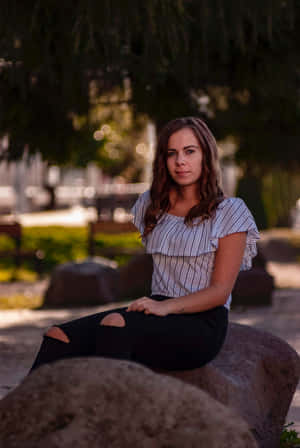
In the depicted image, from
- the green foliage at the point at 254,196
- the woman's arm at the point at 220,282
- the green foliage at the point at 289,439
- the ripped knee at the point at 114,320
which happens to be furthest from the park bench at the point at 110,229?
the ripped knee at the point at 114,320

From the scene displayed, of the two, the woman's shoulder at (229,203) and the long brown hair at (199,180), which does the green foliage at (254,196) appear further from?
the woman's shoulder at (229,203)

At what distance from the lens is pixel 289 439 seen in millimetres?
4273

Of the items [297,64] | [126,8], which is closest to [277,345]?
[126,8]

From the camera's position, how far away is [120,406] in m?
2.88

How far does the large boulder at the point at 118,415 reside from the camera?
9.41ft

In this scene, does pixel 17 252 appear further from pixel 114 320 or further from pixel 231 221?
pixel 114 320

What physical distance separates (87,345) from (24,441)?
658 millimetres

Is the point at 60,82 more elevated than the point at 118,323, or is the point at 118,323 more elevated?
the point at 60,82

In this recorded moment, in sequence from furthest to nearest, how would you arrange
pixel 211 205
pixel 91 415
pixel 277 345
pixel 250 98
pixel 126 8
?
1. pixel 250 98
2. pixel 126 8
3. pixel 277 345
4. pixel 211 205
5. pixel 91 415

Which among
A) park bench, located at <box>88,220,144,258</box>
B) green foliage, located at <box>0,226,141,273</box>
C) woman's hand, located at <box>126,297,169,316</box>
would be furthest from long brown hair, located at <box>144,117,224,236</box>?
green foliage, located at <box>0,226,141,273</box>

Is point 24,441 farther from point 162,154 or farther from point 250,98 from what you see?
point 250,98

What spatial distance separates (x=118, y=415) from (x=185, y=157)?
53.4 inches

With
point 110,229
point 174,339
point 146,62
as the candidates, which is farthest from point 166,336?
point 110,229

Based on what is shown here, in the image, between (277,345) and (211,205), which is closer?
(211,205)
